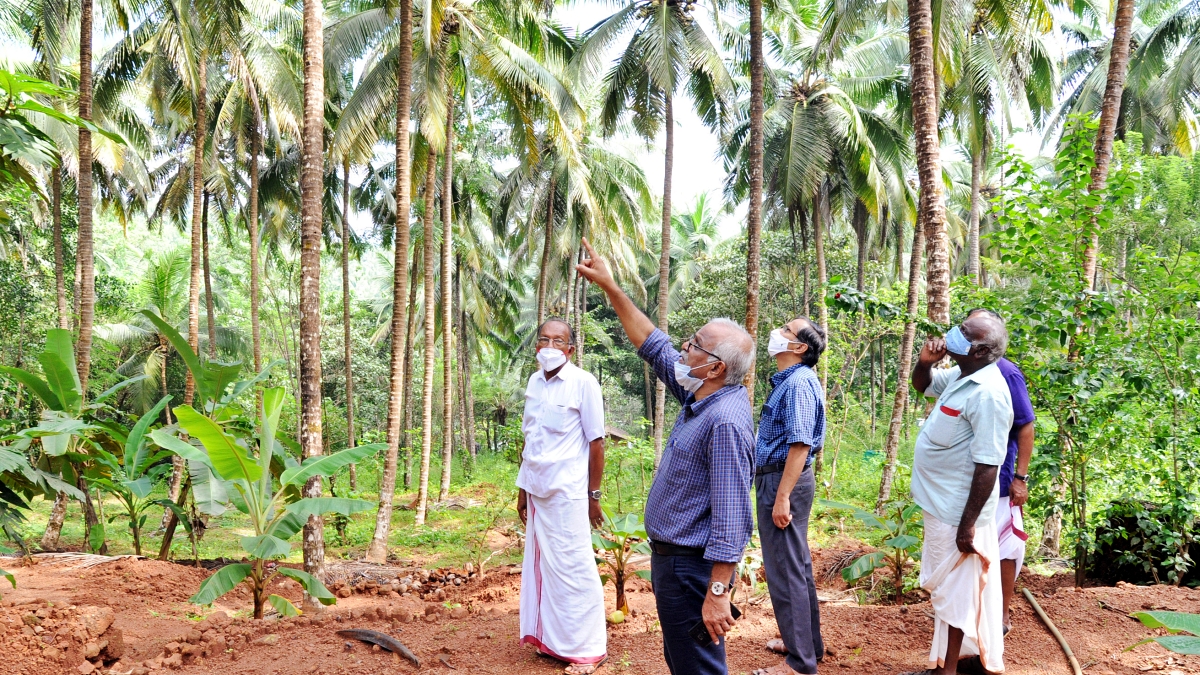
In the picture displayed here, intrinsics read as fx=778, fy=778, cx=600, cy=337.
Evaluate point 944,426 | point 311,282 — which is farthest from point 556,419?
point 311,282

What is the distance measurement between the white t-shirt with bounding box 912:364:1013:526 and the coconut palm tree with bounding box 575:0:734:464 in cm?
1121

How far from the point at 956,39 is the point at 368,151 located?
1054 centimetres

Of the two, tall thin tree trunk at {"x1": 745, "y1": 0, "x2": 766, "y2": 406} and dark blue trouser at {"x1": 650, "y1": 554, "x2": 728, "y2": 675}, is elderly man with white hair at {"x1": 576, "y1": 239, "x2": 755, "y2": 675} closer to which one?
dark blue trouser at {"x1": 650, "y1": 554, "x2": 728, "y2": 675}

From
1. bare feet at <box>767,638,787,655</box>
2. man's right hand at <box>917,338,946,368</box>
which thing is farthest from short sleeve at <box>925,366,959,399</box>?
bare feet at <box>767,638,787,655</box>

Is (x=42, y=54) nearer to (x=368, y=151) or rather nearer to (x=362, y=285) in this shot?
(x=368, y=151)

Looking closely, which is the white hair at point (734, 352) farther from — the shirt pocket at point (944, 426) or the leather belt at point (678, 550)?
the shirt pocket at point (944, 426)

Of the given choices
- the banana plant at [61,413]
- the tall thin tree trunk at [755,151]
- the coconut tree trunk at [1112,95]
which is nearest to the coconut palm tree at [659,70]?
the tall thin tree trunk at [755,151]

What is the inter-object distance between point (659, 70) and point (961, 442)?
12.0 m

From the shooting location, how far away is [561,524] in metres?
4.14

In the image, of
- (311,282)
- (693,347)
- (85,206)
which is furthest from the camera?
(85,206)

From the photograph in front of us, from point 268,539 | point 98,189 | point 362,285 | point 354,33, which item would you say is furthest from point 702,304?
point 362,285

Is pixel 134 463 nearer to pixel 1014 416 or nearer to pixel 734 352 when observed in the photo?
pixel 734 352

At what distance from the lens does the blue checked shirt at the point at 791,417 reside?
3.76m

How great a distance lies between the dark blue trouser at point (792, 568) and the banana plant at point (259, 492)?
97.1 inches
